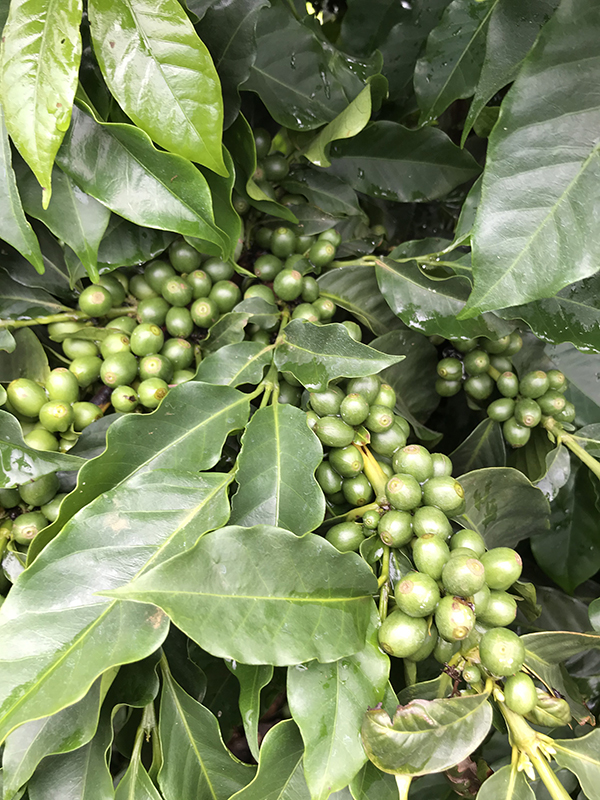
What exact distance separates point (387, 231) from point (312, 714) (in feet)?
2.44

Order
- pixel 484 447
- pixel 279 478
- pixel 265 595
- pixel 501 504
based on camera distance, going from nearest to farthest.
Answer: pixel 265 595 → pixel 279 478 → pixel 501 504 → pixel 484 447

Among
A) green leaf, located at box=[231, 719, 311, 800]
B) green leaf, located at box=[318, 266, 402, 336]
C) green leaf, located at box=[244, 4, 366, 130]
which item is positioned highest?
green leaf, located at box=[244, 4, 366, 130]

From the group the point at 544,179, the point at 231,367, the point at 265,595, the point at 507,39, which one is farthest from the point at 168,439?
the point at 507,39

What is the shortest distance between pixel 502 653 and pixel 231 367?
0.41m

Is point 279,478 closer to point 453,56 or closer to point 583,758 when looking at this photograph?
point 583,758

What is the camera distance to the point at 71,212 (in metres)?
0.61

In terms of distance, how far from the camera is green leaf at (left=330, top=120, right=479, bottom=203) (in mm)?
759

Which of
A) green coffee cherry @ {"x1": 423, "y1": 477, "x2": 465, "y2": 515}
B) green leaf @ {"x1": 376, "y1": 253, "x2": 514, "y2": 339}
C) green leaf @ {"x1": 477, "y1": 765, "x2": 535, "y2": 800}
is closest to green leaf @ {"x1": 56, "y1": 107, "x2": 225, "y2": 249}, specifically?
green leaf @ {"x1": 376, "y1": 253, "x2": 514, "y2": 339}

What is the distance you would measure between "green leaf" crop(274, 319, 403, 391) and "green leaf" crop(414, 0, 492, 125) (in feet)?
1.17

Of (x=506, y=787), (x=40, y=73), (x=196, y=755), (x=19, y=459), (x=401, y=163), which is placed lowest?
(x=196, y=755)

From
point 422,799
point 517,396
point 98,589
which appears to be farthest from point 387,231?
point 422,799

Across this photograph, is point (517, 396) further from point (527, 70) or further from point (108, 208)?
point (108, 208)

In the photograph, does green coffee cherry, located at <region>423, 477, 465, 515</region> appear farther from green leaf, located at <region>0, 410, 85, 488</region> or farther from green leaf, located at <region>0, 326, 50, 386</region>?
green leaf, located at <region>0, 326, 50, 386</region>

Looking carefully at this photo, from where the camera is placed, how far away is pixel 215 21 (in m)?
0.62
